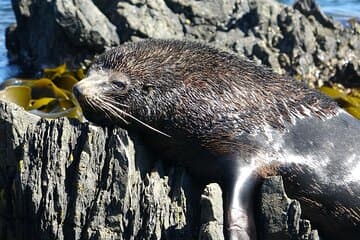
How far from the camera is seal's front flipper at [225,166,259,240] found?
20.6 ft

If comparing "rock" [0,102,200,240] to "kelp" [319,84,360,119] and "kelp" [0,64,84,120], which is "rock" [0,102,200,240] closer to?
"kelp" [0,64,84,120]

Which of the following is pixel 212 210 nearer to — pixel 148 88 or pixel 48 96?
Result: pixel 148 88

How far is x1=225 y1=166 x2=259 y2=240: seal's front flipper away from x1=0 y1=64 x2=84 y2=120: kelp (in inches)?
122

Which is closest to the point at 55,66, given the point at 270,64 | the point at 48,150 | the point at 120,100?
the point at 270,64

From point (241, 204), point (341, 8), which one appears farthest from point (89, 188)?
point (341, 8)

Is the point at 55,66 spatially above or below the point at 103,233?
below

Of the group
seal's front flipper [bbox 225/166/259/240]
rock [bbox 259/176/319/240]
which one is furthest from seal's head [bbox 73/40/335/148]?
rock [bbox 259/176/319/240]

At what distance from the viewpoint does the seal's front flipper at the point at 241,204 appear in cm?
628

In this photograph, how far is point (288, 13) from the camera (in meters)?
11.9

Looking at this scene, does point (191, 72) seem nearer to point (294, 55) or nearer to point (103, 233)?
point (103, 233)

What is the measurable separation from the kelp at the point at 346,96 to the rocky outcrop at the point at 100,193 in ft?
13.6

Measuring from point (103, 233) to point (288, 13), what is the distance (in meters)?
6.25

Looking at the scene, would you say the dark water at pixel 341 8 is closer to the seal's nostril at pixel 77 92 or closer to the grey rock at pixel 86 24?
the grey rock at pixel 86 24

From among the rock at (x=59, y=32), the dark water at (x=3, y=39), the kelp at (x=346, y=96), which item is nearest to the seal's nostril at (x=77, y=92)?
the kelp at (x=346, y=96)
